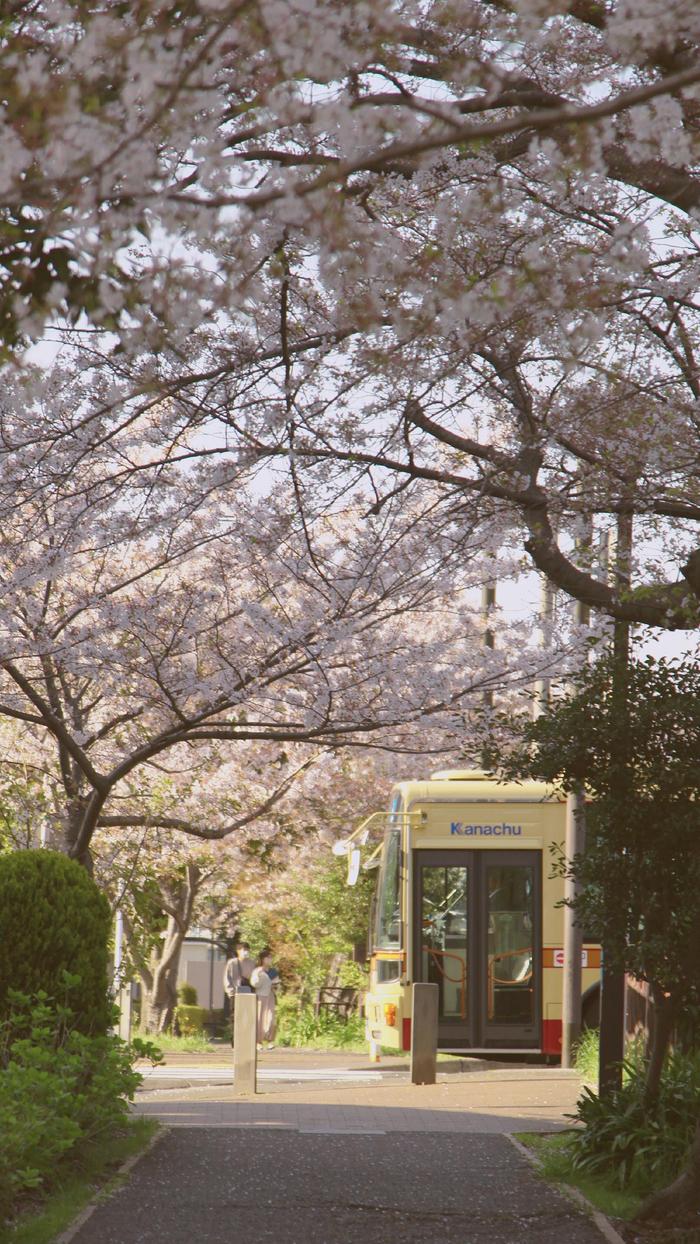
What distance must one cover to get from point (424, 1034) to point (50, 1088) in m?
8.62

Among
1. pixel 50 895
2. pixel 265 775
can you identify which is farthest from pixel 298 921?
pixel 50 895

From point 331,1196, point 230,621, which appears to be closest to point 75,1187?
point 331,1196

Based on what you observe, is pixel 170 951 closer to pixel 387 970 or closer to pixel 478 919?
pixel 387 970

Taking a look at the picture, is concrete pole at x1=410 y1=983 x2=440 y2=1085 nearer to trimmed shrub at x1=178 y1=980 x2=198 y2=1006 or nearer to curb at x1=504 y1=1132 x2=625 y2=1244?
curb at x1=504 y1=1132 x2=625 y2=1244

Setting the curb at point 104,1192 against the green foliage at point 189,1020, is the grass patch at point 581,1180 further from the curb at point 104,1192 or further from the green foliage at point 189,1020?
the green foliage at point 189,1020

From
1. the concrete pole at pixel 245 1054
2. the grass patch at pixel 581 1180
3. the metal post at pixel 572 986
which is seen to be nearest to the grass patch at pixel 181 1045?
the metal post at pixel 572 986

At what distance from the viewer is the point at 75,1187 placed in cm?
827

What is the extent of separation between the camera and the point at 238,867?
28.3m

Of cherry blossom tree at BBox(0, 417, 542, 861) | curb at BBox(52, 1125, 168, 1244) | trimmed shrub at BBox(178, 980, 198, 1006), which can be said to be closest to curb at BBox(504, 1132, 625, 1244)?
curb at BBox(52, 1125, 168, 1244)

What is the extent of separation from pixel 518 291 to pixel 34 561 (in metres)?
6.76

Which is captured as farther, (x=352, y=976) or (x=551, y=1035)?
(x=352, y=976)

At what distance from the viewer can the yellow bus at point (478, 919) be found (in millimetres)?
18500

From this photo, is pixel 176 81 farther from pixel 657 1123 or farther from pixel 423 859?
pixel 423 859

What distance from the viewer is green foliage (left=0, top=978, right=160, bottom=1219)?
7094mm
